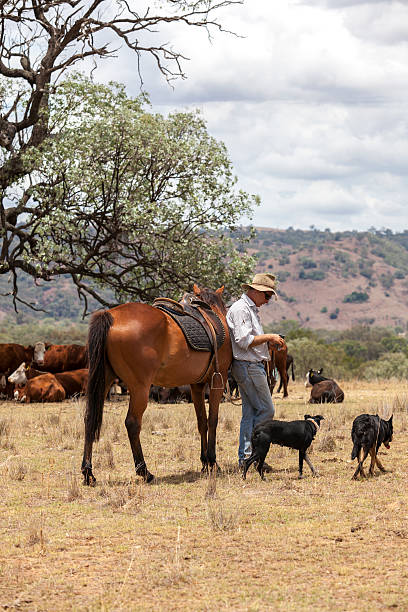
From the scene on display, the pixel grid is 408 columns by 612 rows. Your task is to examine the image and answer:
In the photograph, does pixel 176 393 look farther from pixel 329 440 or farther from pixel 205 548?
pixel 205 548

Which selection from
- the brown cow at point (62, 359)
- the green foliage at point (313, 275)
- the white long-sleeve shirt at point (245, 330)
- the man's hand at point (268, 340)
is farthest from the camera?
the green foliage at point (313, 275)

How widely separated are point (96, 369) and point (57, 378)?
10.5 m

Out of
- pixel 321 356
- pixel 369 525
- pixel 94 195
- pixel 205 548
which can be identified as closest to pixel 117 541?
pixel 205 548

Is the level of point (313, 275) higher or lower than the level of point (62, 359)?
higher

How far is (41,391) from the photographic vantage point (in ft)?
57.3

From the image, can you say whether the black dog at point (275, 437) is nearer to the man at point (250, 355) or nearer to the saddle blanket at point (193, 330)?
the man at point (250, 355)

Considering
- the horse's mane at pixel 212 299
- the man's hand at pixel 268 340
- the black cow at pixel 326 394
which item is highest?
the horse's mane at pixel 212 299

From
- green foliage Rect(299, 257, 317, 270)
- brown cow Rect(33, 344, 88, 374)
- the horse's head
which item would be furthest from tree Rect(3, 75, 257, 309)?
green foliage Rect(299, 257, 317, 270)

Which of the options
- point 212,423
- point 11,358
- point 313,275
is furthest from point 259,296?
point 313,275

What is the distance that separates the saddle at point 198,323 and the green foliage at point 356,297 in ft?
523

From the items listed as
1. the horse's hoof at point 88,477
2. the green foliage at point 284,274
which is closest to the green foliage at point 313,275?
the green foliage at point 284,274

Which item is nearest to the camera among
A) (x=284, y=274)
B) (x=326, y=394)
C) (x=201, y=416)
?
(x=201, y=416)

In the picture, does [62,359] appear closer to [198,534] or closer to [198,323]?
[198,323]

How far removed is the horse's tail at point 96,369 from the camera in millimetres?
7883
